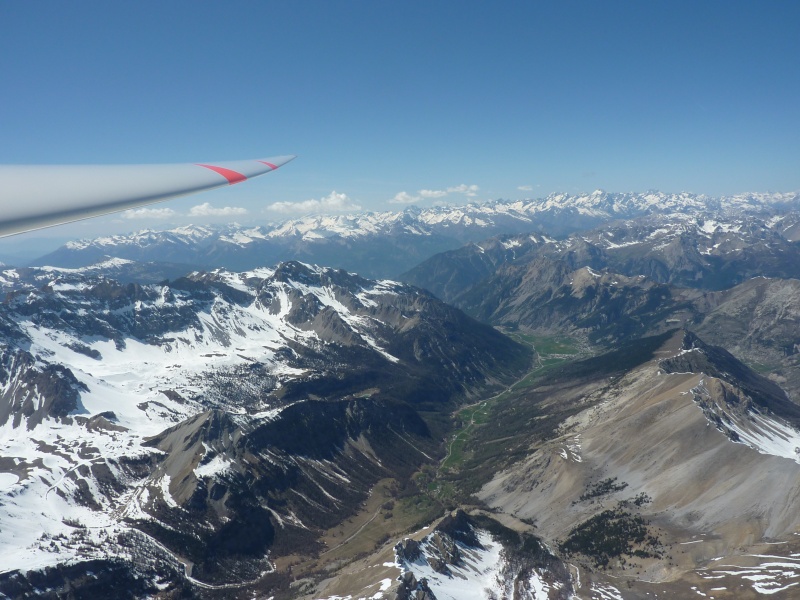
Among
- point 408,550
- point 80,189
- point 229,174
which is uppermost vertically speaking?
Result: point 229,174

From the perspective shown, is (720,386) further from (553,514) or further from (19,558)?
(19,558)

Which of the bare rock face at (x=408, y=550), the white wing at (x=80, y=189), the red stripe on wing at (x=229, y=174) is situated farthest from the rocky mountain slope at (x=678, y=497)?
the white wing at (x=80, y=189)

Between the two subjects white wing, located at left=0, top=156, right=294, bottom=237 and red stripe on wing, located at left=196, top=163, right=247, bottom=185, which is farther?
red stripe on wing, located at left=196, top=163, right=247, bottom=185

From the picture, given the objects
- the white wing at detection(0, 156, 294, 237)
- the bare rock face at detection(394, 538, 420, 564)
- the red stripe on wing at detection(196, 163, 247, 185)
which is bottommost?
the bare rock face at detection(394, 538, 420, 564)

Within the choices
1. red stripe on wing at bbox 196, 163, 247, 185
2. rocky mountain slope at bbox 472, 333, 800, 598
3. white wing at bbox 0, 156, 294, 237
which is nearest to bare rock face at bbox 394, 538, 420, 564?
rocky mountain slope at bbox 472, 333, 800, 598

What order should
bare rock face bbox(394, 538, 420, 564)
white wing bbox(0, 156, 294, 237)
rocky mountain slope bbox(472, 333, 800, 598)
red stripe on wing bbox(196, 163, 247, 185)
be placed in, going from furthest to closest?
1. bare rock face bbox(394, 538, 420, 564)
2. rocky mountain slope bbox(472, 333, 800, 598)
3. red stripe on wing bbox(196, 163, 247, 185)
4. white wing bbox(0, 156, 294, 237)

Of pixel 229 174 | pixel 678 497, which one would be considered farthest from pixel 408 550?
pixel 229 174

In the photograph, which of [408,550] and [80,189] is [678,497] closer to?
[408,550]

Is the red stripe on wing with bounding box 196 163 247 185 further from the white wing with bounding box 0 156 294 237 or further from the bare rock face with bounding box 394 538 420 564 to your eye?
the bare rock face with bounding box 394 538 420 564

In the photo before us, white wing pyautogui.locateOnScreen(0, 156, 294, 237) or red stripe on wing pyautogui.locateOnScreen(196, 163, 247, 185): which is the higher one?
red stripe on wing pyautogui.locateOnScreen(196, 163, 247, 185)
